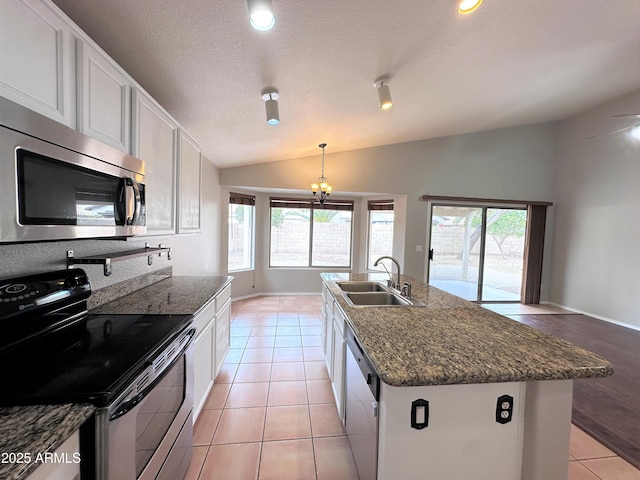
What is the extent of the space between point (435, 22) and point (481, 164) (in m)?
4.01

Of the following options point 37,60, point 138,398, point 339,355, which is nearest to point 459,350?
point 339,355

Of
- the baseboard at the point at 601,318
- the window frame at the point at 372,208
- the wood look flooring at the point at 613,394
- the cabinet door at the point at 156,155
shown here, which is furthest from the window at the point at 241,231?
the baseboard at the point at 601,318

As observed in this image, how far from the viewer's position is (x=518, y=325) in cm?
157

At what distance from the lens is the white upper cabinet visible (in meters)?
0.86

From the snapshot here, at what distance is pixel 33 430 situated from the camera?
0.67 meters

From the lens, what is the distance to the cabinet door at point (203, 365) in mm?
1766

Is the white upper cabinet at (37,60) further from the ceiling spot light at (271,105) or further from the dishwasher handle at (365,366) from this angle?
the dishwasher handle at (365,366)

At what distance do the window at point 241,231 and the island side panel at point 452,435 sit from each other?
434cm

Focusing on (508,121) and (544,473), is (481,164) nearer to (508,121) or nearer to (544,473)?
(508,121)

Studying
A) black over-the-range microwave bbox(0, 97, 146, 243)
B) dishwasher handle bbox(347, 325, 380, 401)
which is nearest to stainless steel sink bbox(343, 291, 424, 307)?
dishwasher handle bbox(347, 325, 380, 401)

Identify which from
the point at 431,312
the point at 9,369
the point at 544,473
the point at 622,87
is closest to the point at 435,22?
the point at 431,312

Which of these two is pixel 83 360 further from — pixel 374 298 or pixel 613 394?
pixel 613 394

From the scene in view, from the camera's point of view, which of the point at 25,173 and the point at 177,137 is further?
the point at 177,137

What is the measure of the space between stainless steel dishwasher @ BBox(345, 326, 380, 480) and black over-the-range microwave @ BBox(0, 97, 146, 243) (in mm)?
1353
